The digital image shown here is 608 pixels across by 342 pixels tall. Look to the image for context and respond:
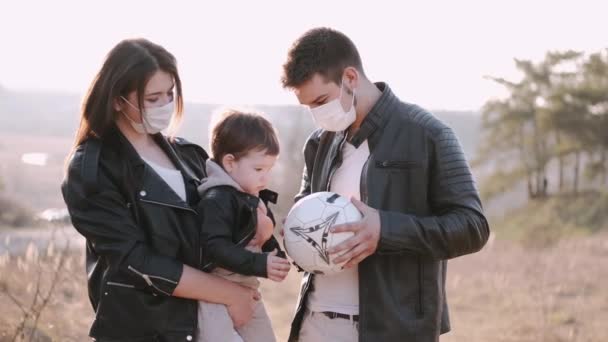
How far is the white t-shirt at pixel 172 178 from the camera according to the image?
3.95 m

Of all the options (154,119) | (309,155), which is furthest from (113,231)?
(309,155)

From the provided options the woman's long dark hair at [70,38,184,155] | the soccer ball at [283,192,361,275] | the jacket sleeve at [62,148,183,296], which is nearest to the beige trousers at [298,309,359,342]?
the soccer ball at [283,192,361,275]

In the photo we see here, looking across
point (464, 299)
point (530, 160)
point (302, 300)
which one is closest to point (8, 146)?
point (530, 160)

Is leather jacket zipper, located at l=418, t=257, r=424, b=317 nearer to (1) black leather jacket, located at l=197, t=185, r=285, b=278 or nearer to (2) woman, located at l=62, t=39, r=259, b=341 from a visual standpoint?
(1) black leather jacket, located at l=197, t=185, r=285, b=278

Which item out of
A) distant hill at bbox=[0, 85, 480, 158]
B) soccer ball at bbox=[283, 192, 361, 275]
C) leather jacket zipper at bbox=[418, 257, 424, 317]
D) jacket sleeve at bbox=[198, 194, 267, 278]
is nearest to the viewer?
jacket sleeve at bbox=[198, 194, 267, 278]

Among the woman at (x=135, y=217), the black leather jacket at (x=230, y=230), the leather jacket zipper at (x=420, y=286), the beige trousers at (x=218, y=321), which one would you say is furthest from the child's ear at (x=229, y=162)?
the leather jacket zipper at (x=420, y=286)

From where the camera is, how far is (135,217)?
3.76 metres

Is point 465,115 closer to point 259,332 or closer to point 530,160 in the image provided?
point 530,160

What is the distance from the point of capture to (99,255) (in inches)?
148

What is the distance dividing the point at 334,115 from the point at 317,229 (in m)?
0.58

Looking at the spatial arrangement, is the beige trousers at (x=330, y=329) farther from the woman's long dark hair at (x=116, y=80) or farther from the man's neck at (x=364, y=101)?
the woman's long dark hair at (x=116, y=80)

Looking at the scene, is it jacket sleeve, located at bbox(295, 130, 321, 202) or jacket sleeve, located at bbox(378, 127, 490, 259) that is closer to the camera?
jacket sleeve, located at bbox(378, 127, 490, 259)

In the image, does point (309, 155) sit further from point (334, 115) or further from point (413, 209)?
point (413, 209)

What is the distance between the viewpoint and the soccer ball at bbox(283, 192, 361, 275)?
387cm
